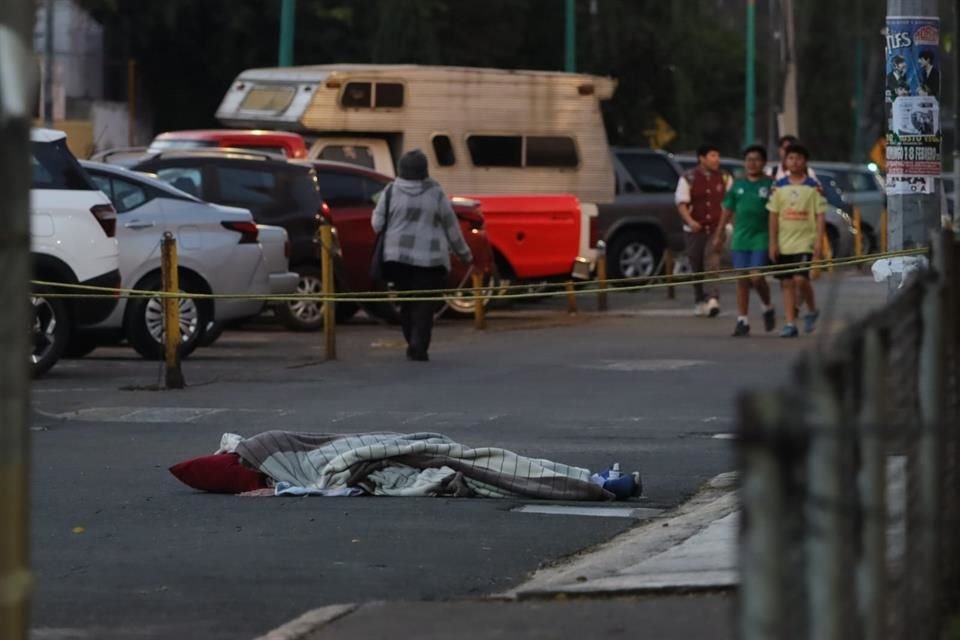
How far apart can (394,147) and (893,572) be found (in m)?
21.0

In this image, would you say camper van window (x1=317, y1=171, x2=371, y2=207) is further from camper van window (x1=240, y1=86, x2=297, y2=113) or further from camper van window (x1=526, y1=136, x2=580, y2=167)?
camper van window (x1=526, y1=136, x2=580, y2=167)

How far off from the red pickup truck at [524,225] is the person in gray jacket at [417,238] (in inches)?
212

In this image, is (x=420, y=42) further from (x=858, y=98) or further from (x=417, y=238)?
(x=858, y=98)

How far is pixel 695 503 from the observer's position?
957 centimetres

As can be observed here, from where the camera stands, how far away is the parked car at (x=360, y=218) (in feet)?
70.4

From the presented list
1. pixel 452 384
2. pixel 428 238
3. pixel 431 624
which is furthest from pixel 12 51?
pixel 428 238

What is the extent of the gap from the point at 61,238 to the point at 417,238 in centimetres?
296

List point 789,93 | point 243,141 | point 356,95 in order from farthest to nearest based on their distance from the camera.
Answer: point 789,93 < point 356,95 < point 243,141

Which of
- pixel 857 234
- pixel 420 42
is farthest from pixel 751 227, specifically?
pixel 420 42

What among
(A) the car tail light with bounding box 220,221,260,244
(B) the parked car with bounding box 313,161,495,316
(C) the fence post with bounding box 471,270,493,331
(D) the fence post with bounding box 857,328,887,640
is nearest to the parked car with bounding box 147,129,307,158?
(B) the parked car with bounding box 313,161,495,316

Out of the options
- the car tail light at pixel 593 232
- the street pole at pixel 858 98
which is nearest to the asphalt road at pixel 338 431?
the car tail light at pixel 593 232

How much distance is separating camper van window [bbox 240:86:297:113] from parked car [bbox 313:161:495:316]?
382cm

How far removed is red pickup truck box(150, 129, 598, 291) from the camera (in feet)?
76.4

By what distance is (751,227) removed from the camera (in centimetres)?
2022
